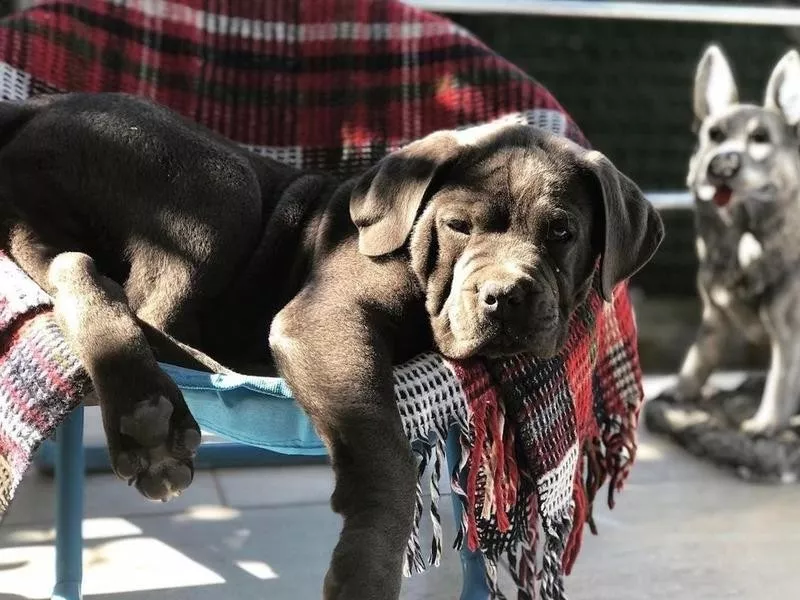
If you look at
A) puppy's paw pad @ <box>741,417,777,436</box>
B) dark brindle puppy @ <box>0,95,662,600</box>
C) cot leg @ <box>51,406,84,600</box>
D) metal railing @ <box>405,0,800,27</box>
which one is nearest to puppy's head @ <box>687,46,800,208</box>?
metal railing @ <box>405,0,800,27</box>

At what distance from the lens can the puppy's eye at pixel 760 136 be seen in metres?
2.81

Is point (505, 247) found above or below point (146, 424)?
above

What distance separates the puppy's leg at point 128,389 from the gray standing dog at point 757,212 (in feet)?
6.04

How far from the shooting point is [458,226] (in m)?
1.65

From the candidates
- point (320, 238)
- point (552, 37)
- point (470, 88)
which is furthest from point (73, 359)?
point (552, 37)

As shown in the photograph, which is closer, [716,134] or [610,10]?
[716,134]

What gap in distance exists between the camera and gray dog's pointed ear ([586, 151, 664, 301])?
1.66 meters

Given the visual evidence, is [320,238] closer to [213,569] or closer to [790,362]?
[213,569]

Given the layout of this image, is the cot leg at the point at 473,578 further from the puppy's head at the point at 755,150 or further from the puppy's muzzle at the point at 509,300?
the puppy's head at the point at 755,150

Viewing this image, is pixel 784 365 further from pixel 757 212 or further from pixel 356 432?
pixel 356 432

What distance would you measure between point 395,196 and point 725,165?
4.72 feet

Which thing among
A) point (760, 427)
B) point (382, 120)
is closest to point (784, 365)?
point (760, 427)

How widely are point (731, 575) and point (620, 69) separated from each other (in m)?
2.50

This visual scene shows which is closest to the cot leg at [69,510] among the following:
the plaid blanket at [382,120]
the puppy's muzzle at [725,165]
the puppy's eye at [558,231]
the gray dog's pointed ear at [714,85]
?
Result: the plaid blanket at [382,120]
